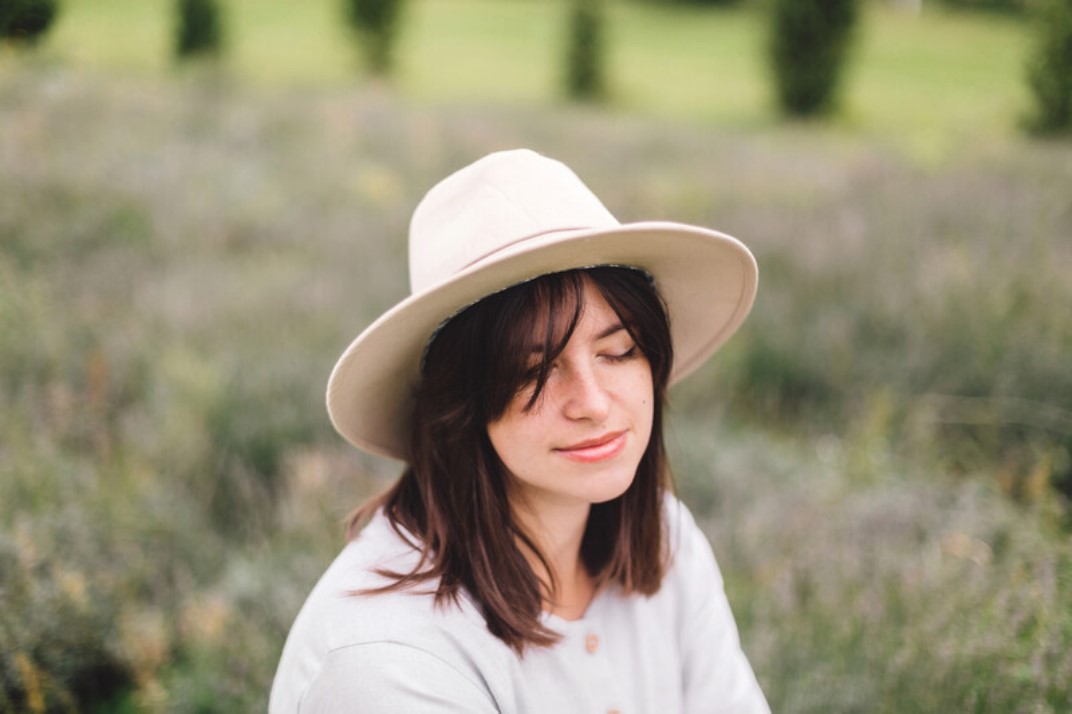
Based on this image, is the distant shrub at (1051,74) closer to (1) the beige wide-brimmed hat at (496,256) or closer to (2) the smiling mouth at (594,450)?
(1) the beige wide-brimmed hat at (496,256)

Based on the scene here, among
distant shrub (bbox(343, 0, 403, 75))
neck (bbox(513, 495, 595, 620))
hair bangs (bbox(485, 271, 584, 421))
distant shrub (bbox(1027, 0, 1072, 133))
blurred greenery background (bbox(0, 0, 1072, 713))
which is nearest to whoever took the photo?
hair bangs (bbox(485, 271, 584, 421))

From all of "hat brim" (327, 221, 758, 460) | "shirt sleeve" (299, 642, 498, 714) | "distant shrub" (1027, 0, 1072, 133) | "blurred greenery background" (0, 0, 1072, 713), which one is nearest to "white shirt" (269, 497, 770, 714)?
"shirt sleeve" (299, 642, 498, 714)

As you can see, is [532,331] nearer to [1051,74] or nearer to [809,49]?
[1051,74]

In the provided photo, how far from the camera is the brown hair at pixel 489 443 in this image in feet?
4.74

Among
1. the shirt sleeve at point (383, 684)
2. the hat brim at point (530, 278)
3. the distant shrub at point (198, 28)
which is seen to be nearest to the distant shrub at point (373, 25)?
the distant shrub at point (198, 28)

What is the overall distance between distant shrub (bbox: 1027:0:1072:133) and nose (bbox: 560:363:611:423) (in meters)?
13.5

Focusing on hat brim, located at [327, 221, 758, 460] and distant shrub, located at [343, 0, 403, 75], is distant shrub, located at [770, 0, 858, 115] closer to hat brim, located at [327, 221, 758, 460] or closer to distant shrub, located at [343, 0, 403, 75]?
distant shrub, located at [343, 0, 403, 75]

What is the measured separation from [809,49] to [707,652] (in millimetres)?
16588

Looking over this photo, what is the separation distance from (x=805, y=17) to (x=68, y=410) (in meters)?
15.7

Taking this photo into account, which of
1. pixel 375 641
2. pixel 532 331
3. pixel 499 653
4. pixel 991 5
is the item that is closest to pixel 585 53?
pixel 532 331

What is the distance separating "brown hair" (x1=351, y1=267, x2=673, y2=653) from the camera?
4.74 ft

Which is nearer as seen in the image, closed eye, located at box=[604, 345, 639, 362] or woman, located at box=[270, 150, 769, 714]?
woman, located at box=[270, 150, 769, 714]

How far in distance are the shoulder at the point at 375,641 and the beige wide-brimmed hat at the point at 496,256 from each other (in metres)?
0.33

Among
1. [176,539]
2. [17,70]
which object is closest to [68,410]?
[176,539]
